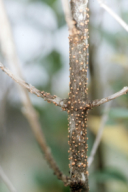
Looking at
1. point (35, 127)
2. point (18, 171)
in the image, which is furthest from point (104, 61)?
point (35, 127)

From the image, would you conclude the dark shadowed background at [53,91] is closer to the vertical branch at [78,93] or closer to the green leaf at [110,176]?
the green leaf at [110,176]

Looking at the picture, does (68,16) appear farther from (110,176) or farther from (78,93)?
(110,176)

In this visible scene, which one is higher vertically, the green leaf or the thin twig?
the thin twig

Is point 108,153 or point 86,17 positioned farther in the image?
point 108,153

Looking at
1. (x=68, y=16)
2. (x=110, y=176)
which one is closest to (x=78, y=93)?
Result: (x=68, y=16)

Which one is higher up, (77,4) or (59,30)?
(59,30)

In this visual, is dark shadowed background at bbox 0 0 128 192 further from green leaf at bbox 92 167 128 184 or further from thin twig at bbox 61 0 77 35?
thin twig at bbox 61 0 77 35

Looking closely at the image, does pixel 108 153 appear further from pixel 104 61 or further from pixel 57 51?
pixel 57 51

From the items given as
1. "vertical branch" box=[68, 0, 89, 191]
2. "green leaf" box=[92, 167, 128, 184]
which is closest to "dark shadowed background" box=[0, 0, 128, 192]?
"green leaf" box=[92, 167, 128, 184]

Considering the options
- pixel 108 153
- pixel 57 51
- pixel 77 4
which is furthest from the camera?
pixel 108 153
